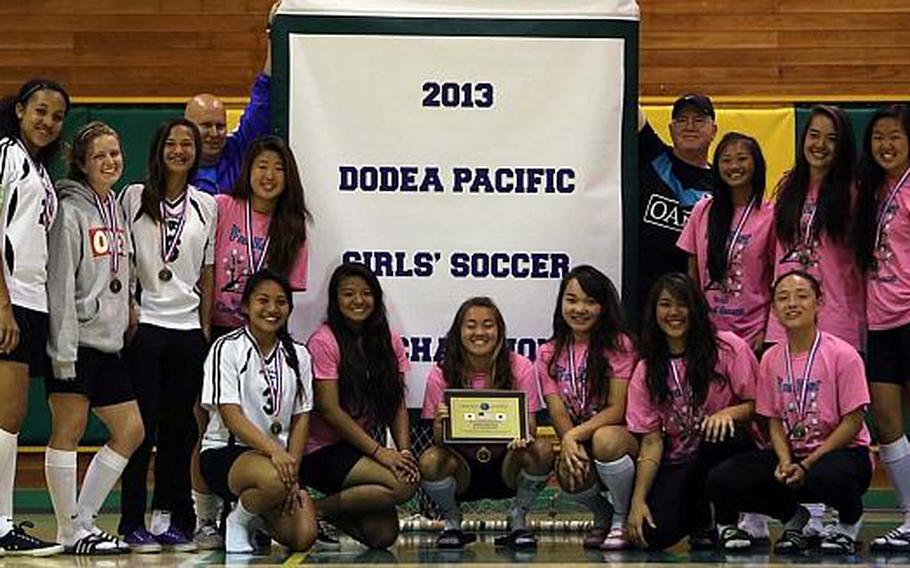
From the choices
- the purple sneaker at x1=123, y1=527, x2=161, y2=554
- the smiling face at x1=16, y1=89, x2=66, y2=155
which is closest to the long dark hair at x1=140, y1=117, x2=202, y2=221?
the smiling face at x1=16, y1=89, x2=66, y2=155

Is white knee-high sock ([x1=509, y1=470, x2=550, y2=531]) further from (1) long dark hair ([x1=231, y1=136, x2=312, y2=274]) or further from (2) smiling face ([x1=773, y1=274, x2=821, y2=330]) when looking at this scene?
(1) long dark hair ([x1=231, y1=136, x2=312, y2=274])

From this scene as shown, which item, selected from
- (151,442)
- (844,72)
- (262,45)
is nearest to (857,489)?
(151,442)

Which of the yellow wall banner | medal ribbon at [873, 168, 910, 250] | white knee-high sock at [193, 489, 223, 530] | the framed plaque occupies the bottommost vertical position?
white knee-high sock at [193, 489, 223, 530]

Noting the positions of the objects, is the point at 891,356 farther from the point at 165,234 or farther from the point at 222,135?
the point at 222,135

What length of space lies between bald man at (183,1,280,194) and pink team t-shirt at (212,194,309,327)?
1.58 feet

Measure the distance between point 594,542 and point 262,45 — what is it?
537 cm

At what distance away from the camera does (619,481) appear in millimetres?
6805

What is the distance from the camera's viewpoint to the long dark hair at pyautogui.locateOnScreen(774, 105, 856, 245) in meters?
6.80

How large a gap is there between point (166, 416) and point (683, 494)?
233cm

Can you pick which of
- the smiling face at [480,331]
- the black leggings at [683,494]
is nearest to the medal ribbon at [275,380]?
the smiling face at [480,331]

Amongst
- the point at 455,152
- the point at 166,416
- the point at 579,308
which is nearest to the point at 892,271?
the point at 579,308

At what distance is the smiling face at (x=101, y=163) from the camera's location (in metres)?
6.82

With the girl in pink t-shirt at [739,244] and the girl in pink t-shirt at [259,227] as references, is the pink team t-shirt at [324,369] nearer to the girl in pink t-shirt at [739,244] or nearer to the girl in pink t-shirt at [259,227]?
the girl in pink t-shirt at [259,227]

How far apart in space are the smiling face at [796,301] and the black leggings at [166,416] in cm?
255
